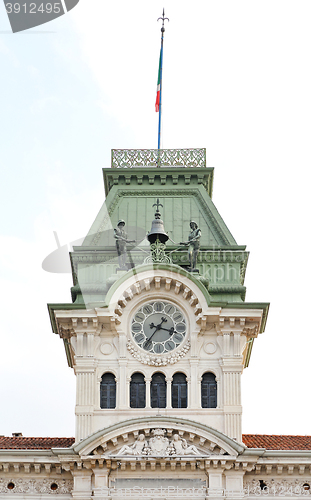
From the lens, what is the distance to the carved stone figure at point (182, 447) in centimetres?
3728

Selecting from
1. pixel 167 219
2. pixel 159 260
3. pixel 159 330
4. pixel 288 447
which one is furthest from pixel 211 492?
pixel 167 219

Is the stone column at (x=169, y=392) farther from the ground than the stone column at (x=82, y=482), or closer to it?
farther from the ground

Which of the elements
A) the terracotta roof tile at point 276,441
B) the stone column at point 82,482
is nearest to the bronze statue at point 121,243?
the stone column at point 82,482

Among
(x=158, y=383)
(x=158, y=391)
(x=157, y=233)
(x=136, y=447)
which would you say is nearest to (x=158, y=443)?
(x=136, y=447)

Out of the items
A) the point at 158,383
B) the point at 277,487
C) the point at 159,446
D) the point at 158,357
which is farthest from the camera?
the point at 158,357

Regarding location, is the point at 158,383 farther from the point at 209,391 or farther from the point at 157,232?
the point at 157,232

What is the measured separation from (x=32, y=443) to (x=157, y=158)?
1571 centimetres

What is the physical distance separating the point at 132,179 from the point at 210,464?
15564mm

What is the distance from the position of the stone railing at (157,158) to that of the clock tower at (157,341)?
5.15 meters

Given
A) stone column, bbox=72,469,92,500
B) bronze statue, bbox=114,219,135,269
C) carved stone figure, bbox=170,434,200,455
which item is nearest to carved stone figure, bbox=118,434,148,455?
carved stone figure, bbox=170,434,200,455

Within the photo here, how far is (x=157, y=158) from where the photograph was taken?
47938mm

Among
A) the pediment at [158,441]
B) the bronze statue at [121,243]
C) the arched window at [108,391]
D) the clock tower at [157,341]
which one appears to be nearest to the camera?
the pediment at [158,441]

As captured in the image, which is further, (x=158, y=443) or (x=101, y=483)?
(x=158, y=443)

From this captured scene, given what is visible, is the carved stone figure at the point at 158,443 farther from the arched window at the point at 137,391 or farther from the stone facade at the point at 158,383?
the arched window at the point at 137,391
